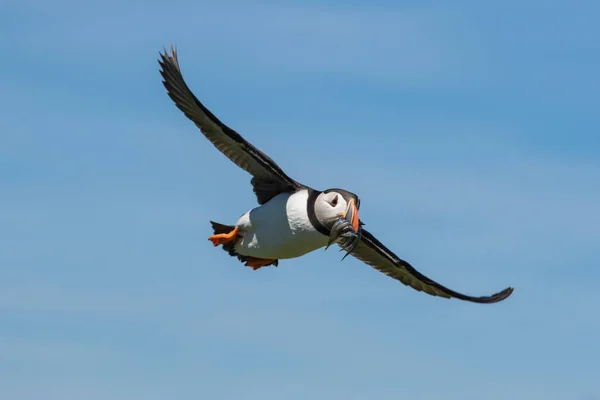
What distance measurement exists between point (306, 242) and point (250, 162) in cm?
191

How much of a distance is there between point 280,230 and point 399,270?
3.99 metres

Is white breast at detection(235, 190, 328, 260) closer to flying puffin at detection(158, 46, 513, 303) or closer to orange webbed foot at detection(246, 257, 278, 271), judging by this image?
flying puffin at detection(158, 46, 513, 303)

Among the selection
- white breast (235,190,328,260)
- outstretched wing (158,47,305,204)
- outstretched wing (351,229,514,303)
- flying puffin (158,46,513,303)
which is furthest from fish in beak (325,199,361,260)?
outstretched wing (351,229,514,303)

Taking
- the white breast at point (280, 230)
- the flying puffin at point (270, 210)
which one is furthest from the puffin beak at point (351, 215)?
the white breast at point (280, 230)

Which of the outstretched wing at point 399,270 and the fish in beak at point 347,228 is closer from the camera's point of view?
the fish in beak at point 347,228

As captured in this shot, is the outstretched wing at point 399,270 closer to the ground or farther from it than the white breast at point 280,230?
farther from it

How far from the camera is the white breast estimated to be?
935 inches

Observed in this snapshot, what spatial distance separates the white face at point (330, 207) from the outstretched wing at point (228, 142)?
48.5 inches

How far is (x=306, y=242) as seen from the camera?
78.2 ft

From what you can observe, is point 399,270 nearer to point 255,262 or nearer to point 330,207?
point 255,262

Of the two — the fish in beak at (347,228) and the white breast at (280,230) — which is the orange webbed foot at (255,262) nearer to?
the white breast at (280,230)

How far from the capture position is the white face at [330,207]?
2316 cm

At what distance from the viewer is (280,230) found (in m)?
24.0

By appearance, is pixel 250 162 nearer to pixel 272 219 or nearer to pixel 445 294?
pixel 272 219
